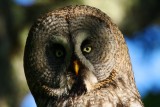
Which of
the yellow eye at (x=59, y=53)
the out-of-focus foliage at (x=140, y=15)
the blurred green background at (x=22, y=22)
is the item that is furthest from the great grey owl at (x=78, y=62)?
the out-of-focus foliage at (x=140, y=15)

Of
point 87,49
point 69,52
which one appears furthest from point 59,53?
point 87,49

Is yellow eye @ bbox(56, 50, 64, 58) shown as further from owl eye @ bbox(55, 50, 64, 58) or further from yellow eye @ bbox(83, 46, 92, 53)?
yellow eye @ bbox(83, 46, 92, 53)

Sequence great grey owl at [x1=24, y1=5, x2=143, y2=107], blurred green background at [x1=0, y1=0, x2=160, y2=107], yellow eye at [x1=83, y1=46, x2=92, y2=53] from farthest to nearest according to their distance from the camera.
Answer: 1. blurred green background at [x1=0, y1=0, x2=160, y2=107]
2. yellow eye at [x1=83, y1=46, x2=92, y2=53]
3. great grey owl at [x1=24, y1=5, x2=143, y2=107]

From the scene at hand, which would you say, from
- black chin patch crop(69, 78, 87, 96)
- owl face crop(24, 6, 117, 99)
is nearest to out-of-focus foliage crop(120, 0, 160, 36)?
owl face crop(24, 6, 117, 99)

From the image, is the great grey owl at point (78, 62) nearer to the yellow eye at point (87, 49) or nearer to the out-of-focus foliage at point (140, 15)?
the yellow eye at point (87, 49)

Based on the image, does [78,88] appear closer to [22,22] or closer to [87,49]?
[87,49]

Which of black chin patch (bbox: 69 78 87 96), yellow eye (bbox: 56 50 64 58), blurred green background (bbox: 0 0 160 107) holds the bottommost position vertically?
black chin patch (bbox: 69 78 87 96)

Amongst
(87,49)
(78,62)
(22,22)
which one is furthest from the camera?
(22,22)

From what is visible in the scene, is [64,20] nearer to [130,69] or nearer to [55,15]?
[55,15]
